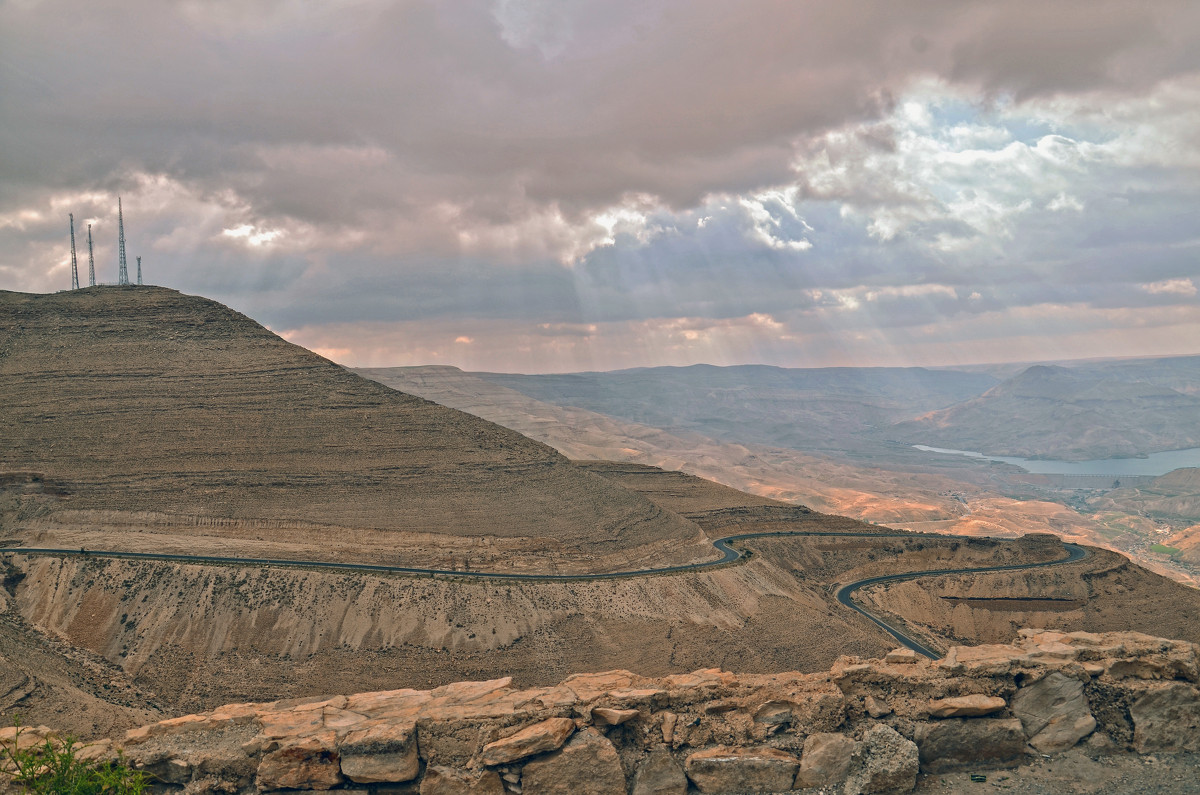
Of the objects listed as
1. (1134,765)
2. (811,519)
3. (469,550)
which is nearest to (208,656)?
(469,550)

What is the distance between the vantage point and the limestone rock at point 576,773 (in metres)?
Result: 20.8

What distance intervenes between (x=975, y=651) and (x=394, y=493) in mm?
61042

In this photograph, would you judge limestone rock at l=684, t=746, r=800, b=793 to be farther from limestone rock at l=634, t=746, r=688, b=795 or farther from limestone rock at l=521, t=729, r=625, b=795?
limestone rock at l=521, t=729, r=625, b=795

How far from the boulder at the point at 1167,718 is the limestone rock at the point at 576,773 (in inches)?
553

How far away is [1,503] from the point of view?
7094cm

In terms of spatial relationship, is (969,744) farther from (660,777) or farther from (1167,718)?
(660,777)

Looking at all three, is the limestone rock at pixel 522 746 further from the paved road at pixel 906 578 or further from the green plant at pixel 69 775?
the paved road at pixel 906 578

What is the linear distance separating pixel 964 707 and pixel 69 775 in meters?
24.1

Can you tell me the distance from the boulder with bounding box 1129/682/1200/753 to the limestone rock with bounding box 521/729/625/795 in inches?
553

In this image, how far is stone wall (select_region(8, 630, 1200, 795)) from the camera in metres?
20.9

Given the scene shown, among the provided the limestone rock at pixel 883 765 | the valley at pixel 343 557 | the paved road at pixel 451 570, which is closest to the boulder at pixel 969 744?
the limestone rock at pixel 883 765

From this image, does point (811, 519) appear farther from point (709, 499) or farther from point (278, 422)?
point (278, 422)

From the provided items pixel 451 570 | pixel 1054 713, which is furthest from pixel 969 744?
pixel 451 570

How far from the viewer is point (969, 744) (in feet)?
69.9
